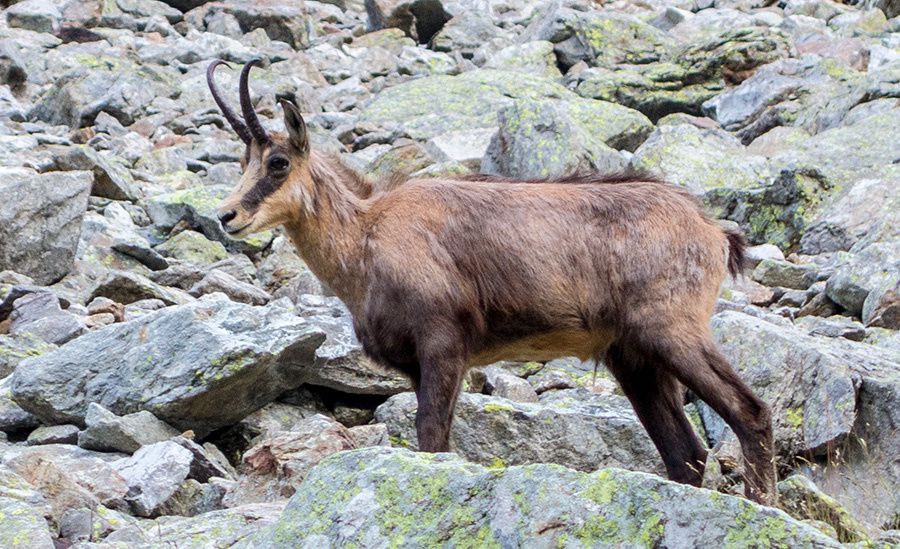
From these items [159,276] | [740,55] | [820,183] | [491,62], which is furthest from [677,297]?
[491,62]

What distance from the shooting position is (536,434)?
7.76 meters

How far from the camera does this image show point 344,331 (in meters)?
9.31

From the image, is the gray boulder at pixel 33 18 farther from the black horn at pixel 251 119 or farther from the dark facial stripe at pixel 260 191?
the dark facial stripe at pixel 260 191

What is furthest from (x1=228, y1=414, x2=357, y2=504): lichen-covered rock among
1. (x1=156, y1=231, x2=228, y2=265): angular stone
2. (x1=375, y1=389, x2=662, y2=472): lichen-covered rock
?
(x1=156, y1=231, x2=228, y2=265): angular stone

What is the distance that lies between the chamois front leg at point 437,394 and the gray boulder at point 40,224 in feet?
22.7

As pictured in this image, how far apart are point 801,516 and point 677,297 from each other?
1865 mm

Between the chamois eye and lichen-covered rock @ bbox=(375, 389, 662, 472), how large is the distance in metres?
1.62

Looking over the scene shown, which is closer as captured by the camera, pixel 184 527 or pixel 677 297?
pixel 184 527

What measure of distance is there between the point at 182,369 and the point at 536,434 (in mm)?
2313

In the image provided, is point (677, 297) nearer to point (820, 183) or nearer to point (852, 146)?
point (820, 183)

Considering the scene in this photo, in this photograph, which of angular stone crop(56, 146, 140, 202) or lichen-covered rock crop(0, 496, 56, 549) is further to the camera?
angular stone crop(56, 146, 140, 202)

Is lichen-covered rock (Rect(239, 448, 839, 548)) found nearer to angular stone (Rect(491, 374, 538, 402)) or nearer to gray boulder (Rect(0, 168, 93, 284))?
angular stone (Rect(491, 374, 538, 402))

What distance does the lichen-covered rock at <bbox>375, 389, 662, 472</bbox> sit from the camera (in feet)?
25.4

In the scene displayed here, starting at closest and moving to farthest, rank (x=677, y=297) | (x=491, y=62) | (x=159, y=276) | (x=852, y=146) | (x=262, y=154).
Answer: (x=677, y=297), (x=262, y=154), (x=159, y=276), (x=852, y=146), (x=491, y=62)
